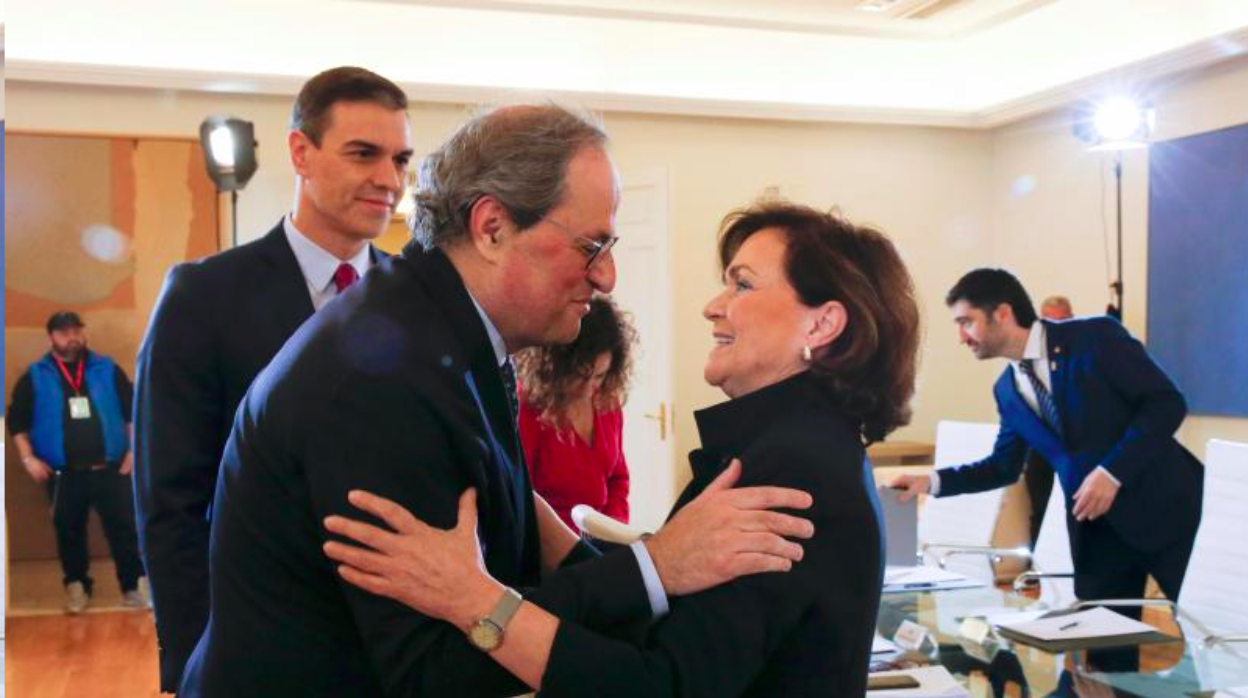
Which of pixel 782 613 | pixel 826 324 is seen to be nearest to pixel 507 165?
pixel 826 324

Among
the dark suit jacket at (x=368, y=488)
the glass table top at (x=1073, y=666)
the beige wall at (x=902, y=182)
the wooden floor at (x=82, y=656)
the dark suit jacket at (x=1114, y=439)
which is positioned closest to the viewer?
the dark suit jacket at (x=368, y=488)

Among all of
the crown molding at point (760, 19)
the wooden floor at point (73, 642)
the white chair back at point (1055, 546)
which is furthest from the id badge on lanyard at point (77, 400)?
the white chair back at point (1055, 546)

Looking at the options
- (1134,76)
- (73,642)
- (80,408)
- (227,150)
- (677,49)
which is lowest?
(73,642)

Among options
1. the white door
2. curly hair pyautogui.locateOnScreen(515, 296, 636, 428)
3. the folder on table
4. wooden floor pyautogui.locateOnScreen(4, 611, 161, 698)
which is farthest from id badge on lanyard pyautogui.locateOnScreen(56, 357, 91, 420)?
the folder on table

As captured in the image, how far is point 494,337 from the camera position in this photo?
4.80 ft

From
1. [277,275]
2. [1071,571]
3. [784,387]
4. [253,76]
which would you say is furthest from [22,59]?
[784,387]

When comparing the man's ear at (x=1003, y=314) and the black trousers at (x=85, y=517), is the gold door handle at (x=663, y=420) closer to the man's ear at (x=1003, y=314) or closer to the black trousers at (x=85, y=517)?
the man's ear at (x=1003, y=314)

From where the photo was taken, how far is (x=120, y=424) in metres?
6.51

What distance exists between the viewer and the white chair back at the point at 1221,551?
3.35m

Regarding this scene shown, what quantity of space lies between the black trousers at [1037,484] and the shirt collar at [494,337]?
4788mm

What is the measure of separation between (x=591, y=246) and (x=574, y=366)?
1424mm

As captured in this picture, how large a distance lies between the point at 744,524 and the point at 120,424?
5.91 metres

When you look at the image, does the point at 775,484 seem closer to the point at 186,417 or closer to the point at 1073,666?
the point at 186,417

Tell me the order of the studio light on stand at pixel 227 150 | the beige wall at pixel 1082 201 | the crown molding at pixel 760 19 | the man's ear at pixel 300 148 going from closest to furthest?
1. the man's ear at pixel 300 148
2. the studio light on stand at pixel 227 150
3. the beige wall at pixel 1082 201
4. the crown molding at pixel 760 19
